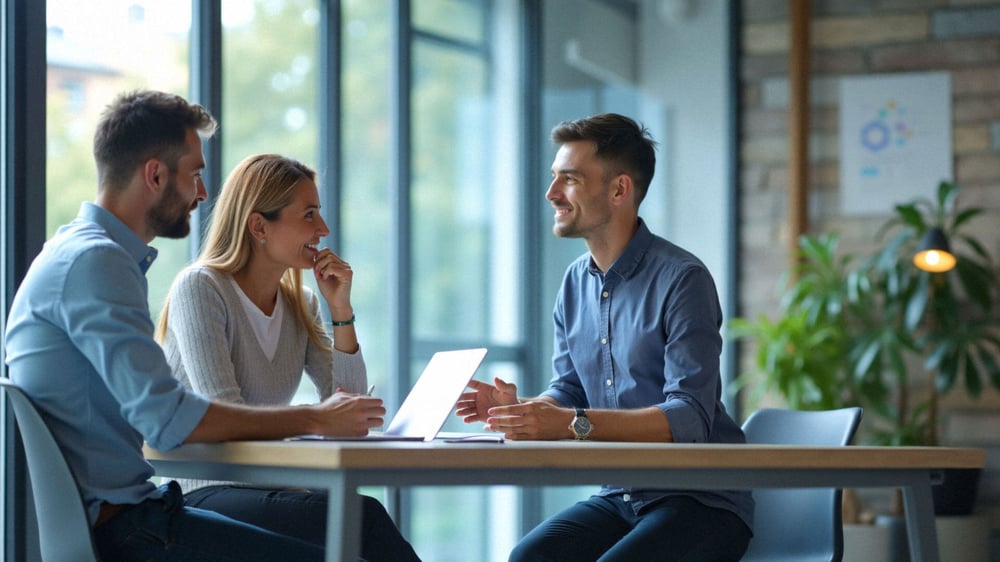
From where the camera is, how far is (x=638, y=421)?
95.6 inches

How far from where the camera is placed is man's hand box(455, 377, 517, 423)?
2.62 metres

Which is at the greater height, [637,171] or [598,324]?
[637,171]

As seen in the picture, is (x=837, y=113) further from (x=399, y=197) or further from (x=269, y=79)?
(x=269, y=79)

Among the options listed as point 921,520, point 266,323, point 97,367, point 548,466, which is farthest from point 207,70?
point 921,520

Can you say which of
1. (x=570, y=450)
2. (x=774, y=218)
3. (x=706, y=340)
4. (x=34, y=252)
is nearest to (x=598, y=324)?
(x=706, y=340)

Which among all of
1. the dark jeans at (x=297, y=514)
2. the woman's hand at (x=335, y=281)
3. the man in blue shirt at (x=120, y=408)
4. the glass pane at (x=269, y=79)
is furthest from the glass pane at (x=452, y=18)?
the man in blue shirt at (x=120, y=408)

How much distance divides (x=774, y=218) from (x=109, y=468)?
4.63 metres

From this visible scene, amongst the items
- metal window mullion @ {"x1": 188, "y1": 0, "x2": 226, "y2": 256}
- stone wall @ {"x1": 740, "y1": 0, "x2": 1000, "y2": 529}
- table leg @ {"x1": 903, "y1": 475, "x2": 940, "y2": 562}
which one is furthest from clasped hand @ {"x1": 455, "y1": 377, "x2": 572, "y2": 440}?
stone wall @ {"x1": 740, "y1": 0, "x2": 1000, "y2": 529}

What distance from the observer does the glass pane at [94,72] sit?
3.39m

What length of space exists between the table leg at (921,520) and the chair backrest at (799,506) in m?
0.46

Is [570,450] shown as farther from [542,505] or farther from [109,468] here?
[542,505]

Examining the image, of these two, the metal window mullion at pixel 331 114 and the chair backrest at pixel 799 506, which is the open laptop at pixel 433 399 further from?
the metal window mullion at pixel 331 114

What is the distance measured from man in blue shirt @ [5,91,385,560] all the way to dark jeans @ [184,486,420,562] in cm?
27

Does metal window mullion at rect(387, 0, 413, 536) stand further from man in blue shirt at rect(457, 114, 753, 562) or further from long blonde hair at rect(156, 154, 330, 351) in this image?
long blonde hair at rect(156, 154, 330, 351)
